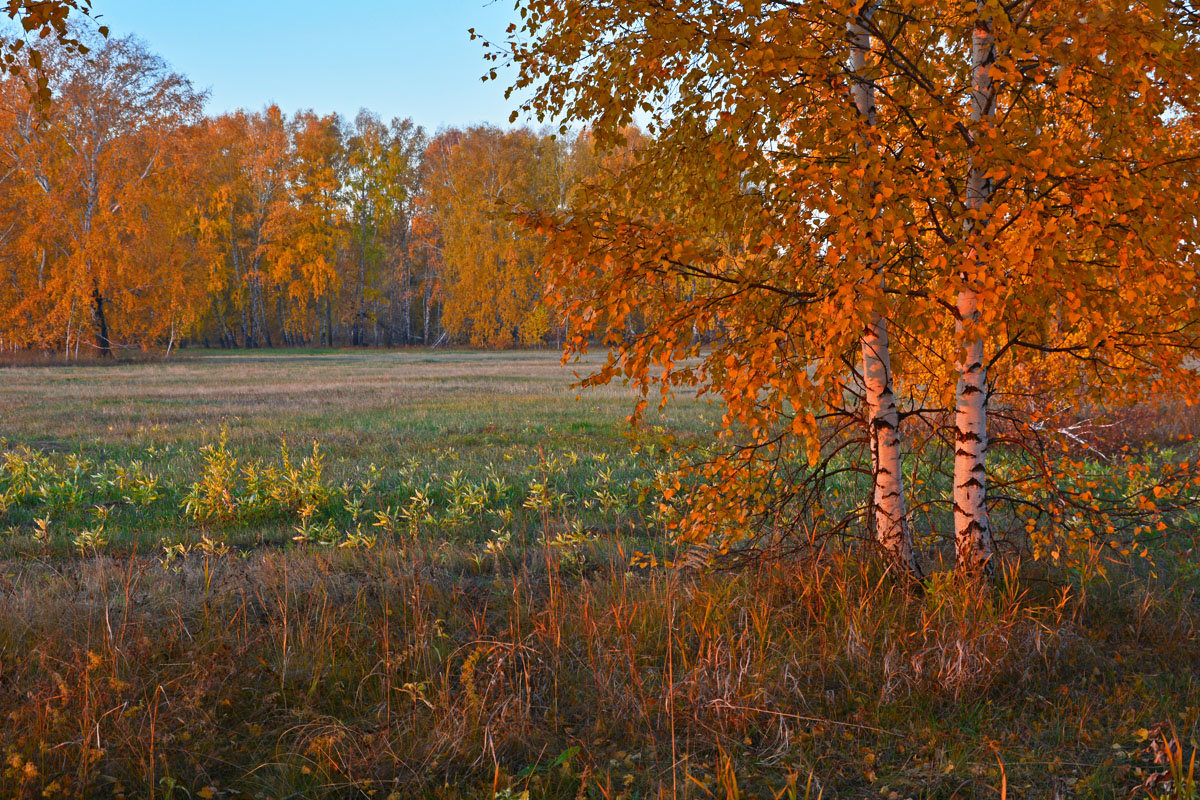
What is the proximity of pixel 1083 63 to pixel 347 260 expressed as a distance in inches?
1979

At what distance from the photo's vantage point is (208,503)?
6566 mm

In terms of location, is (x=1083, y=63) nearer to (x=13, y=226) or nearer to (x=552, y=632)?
(x=552, y=632)

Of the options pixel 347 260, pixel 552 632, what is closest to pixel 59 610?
pixel 552 632

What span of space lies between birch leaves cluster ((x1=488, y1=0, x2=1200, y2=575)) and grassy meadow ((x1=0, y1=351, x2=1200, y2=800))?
59cm

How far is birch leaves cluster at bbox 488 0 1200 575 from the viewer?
305 cm

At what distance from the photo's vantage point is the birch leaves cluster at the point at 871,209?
3051 millimetres

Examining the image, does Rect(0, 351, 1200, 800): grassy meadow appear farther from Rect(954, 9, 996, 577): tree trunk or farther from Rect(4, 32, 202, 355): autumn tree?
Rect(4, 32, 202, 355): autumn tree

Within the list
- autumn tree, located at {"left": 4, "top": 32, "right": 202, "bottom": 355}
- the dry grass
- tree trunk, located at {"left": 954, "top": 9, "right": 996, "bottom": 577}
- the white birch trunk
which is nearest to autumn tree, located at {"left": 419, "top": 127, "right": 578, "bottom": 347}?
autumn tree, located at {"left": 4, "top": 32, "right": 202, "bottom": 355}

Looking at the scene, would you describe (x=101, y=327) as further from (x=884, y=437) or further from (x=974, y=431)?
(x=974, y=431)

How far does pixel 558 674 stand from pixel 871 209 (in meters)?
2.44

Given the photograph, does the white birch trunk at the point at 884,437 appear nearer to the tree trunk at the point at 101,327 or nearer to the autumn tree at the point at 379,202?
the tree trunk at the point at 101,327

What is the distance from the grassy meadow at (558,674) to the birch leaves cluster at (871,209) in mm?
587

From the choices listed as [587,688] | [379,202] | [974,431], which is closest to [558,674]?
[587,688]

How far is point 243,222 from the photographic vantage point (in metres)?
41.4
